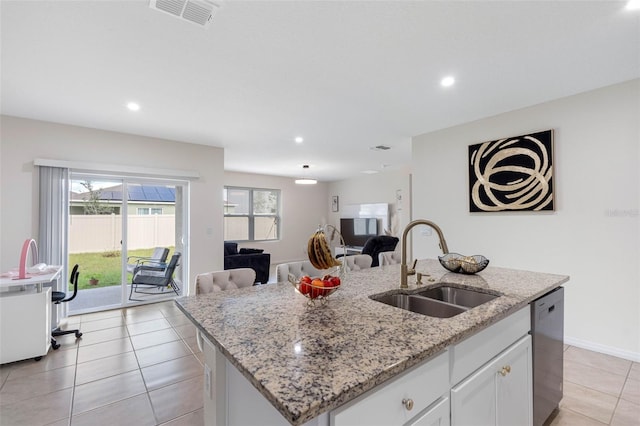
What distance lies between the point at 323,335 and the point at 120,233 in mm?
4445

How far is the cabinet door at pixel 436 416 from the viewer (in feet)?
3.01

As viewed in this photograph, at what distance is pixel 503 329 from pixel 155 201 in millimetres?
4850

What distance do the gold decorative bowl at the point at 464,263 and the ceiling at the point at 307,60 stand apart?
1540mm

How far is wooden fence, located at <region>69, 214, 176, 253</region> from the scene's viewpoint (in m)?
4.00

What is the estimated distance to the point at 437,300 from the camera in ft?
5.53

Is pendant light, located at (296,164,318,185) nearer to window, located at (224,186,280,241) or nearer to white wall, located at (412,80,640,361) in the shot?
window, located at (224,186,280,241)

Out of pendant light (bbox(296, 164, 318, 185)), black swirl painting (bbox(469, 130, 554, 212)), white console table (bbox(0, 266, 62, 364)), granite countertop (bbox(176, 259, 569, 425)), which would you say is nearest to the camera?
granite countertop (bbox(176, 259, 569, 425))

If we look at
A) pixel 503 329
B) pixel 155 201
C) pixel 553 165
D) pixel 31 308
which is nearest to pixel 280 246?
pixel 155 201

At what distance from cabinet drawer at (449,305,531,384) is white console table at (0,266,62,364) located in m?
3.42

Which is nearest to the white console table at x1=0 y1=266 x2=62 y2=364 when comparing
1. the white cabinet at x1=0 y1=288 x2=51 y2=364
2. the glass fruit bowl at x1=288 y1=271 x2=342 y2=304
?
the white cabinet at x1=0 y1=288 x2=51 y2=364

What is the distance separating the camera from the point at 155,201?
461 cm

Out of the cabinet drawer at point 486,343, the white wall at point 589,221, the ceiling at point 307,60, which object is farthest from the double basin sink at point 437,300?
the white wall at point 589,221

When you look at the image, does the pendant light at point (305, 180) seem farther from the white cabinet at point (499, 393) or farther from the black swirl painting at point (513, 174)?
the white cabinet at point (499, 393)

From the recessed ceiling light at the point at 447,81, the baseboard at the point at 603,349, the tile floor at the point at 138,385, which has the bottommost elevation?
the tile floor at the point at 138,385
